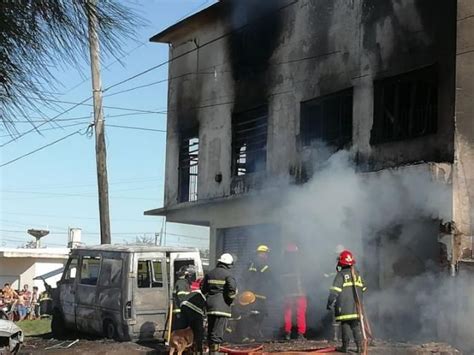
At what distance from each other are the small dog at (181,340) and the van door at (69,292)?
4705 mm

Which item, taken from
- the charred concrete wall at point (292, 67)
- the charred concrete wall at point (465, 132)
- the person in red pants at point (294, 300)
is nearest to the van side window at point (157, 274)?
the person in red pants at point (294, 300)

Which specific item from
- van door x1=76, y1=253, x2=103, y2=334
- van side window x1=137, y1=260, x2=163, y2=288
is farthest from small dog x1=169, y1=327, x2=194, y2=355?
van door x1=76, y1=253, x2=103, y2=334

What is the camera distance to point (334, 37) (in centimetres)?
1463

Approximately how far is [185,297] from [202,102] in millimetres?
9588

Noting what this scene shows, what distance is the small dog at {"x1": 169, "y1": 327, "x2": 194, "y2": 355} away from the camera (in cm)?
1020

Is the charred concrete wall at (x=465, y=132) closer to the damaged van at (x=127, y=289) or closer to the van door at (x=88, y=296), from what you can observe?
the damaged van at (x=127, y=289)

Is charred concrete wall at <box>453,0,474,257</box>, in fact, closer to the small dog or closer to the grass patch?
the small dog

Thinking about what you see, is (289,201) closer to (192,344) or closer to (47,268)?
(192,344)

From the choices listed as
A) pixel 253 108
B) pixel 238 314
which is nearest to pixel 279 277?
pixel 238 314

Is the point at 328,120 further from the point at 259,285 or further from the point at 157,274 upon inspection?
the point at 157,274

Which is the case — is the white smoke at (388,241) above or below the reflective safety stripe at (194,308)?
above

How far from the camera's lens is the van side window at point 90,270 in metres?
13.9

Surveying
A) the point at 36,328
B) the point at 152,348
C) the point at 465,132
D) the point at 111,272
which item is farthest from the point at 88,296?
the point at 465,132

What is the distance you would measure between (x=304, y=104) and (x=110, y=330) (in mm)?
6526
